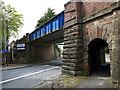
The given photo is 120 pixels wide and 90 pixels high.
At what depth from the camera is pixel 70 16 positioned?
6.60 metres

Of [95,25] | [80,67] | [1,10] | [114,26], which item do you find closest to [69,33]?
[95,25]

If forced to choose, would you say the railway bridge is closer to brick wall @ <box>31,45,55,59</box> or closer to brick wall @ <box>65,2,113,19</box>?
brick wall @ <box>65,2,113,19</box>

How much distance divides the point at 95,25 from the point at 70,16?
1999 mm

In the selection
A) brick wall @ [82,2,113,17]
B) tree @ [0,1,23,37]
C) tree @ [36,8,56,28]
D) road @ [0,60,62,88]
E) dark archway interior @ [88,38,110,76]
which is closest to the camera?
brick wall @ [82,2,113,17]

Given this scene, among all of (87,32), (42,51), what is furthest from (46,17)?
(87,32)

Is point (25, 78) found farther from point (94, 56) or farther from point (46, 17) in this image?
point (46, 17)

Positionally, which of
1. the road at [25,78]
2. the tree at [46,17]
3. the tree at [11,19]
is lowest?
the road at [25,78]

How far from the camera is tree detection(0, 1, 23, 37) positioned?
17.4 m

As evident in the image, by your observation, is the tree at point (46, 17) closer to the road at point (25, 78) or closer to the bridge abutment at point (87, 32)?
the road at point (25, 78)

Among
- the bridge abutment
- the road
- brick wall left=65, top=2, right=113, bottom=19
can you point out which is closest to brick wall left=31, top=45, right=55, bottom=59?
the road

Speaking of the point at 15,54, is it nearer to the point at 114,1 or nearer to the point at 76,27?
the point at 76,27

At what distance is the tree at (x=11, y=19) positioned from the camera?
17391 mm

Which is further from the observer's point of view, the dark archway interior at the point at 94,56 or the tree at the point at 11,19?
the tree at the point at 11,19

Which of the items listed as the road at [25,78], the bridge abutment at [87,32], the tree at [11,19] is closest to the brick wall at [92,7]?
the bridge abutment at [87,32]
